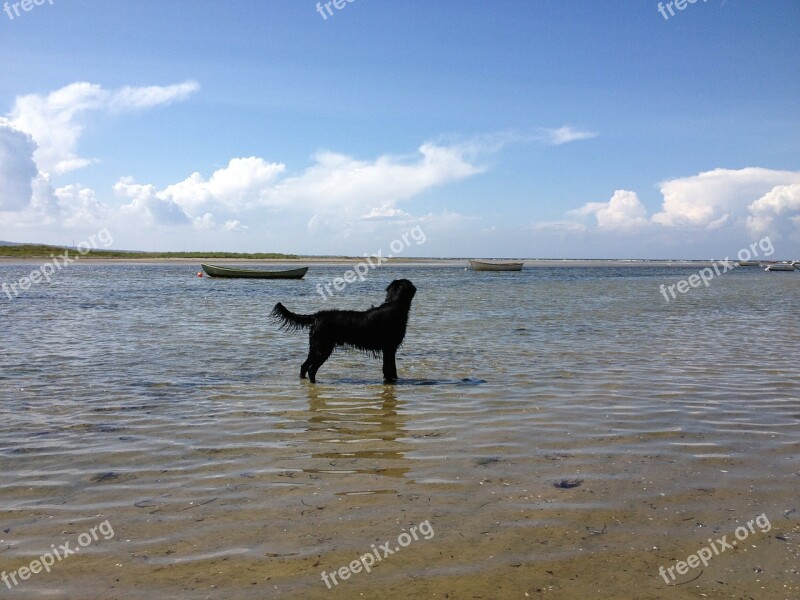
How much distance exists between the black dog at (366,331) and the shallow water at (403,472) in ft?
1.53

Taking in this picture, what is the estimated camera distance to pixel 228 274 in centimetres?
5147

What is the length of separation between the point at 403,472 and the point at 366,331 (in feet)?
15.6

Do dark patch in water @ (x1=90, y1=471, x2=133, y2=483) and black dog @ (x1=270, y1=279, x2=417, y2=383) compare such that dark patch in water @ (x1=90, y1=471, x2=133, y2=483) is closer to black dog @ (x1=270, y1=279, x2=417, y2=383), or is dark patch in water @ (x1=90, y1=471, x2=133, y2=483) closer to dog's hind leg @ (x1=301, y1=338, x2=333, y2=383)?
dog's hind leg @ (x1=301, y1=338, x2=333, y2=383)

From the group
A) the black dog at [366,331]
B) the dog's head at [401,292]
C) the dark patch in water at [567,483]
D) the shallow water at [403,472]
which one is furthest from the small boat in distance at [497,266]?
the dark patch in water at [567,483]

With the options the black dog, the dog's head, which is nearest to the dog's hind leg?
the black dog

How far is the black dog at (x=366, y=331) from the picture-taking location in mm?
9992

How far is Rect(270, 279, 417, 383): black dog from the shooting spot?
9992 mm

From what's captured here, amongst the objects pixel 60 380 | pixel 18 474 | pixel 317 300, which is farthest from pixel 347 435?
pixel 317 300

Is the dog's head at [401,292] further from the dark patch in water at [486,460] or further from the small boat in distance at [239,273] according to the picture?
the small boat in distance at [239,273]

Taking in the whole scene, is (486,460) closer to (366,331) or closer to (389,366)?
(389,366)

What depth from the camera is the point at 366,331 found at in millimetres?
10070

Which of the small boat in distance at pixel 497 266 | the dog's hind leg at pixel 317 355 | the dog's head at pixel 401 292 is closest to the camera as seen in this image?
the dog's hind leg at pixel 317 355

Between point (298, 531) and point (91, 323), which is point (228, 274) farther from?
point (298, 531)

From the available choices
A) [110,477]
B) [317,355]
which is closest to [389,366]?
[317,355]
